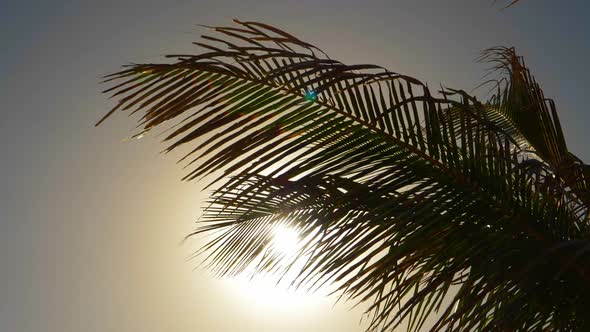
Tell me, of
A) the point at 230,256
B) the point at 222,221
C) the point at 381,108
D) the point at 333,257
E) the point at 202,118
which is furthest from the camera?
the point at 222,221

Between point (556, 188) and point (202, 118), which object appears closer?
point (202, 118)

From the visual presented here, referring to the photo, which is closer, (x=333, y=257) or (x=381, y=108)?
(x=333, y=257)

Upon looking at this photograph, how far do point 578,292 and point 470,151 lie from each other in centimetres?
49

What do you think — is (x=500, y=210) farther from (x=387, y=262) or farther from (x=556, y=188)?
(x=387, y=262)

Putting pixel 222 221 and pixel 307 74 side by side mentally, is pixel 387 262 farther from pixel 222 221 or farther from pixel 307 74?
pixel 222 221

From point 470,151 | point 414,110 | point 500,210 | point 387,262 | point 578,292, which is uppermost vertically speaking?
point 414,110

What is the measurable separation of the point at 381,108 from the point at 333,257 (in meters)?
0.49

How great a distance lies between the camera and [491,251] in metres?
1.59

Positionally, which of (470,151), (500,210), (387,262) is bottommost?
(387,262)

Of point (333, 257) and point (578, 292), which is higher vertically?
point (333, 257)

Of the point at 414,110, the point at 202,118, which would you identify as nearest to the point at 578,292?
the point at 414,110

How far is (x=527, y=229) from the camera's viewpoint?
1.72 metres

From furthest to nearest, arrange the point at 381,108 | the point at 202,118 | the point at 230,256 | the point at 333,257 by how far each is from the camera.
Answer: the point at 230,256
the point at 381,108
the point at 333,257
the point at 202,118

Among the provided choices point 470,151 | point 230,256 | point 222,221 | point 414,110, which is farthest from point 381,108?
point 222,221
